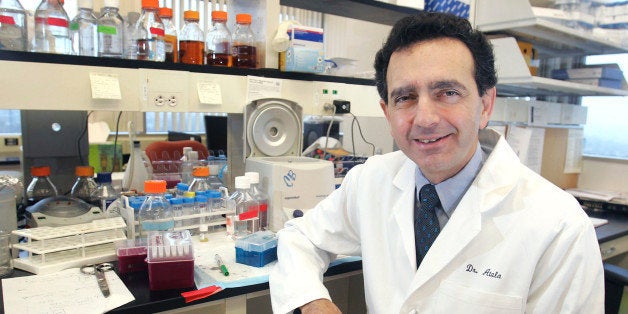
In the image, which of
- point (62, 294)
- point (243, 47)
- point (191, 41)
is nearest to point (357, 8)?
point (243, 47)

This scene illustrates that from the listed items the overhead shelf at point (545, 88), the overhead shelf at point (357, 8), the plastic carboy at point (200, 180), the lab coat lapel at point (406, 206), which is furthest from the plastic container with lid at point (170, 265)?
the overhead shelf at point (545, 88)

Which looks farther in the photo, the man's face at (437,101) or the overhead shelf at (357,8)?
the overhead shelf at (357,8)

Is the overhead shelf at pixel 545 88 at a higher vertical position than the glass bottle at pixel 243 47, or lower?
lower

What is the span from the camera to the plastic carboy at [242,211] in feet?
4.67

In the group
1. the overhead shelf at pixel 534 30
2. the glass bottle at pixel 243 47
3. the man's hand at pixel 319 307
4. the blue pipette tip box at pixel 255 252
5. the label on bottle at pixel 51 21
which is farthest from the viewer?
the overhead shelf at pixel 534 30

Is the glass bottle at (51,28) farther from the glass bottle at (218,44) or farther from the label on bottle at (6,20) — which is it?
the glass bottle at (218,44)

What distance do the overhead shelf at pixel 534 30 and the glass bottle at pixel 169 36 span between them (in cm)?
138

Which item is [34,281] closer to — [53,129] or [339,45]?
[53,129]

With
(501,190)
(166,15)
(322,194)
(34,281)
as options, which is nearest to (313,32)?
(166,15)

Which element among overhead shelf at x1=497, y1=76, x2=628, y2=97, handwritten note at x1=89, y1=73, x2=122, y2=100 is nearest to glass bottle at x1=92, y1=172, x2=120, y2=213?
handwritten note at x1=89, y1=73, x2=122, y2=100

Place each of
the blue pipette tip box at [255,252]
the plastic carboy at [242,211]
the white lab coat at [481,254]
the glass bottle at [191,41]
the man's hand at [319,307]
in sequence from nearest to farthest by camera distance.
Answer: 1. the white lab coat at [481,254]
2. the man's hand at [319,307]
3. the blue pipette tip box at [255,252]
4. the plastic carboy at [242,211]
5. the glass bottle at [191,41]

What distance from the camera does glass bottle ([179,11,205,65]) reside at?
157 centimetres

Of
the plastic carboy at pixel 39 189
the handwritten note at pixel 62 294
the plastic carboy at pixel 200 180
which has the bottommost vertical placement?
the handwritten note at pixel 62 294

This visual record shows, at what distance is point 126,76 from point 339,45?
338 centimetres
